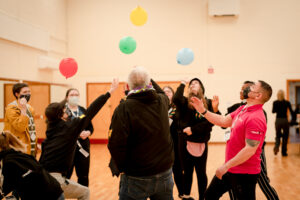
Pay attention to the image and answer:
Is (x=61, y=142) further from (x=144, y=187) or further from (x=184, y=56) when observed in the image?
(x=184, y=56)

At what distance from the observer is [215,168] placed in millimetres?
4961

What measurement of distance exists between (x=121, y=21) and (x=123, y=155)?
24.0 feet

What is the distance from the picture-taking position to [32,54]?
6.70 metres

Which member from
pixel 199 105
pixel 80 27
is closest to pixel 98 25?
pixel 80 27

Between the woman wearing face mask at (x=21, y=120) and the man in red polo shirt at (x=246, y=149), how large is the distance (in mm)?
2223

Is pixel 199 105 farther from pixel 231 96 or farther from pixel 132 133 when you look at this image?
pixel 231 96

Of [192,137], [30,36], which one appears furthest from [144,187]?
[30,36]

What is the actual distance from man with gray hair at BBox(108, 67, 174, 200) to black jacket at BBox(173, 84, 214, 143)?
4.06 ft

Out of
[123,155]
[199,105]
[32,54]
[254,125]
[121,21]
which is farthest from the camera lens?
[121,21]

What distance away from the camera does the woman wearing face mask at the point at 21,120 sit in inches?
108

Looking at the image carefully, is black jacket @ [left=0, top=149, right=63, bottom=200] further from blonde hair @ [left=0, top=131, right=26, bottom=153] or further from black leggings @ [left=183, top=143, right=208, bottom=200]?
black leggings @ [left=183, top=143, right=208, bottom=200]

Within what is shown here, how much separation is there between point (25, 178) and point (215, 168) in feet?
13.3

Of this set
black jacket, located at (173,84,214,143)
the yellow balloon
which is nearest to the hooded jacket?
black jacket, located at (173,84,214,143)

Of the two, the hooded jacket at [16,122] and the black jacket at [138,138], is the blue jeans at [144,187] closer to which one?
A: the black jacket at [138,138]
